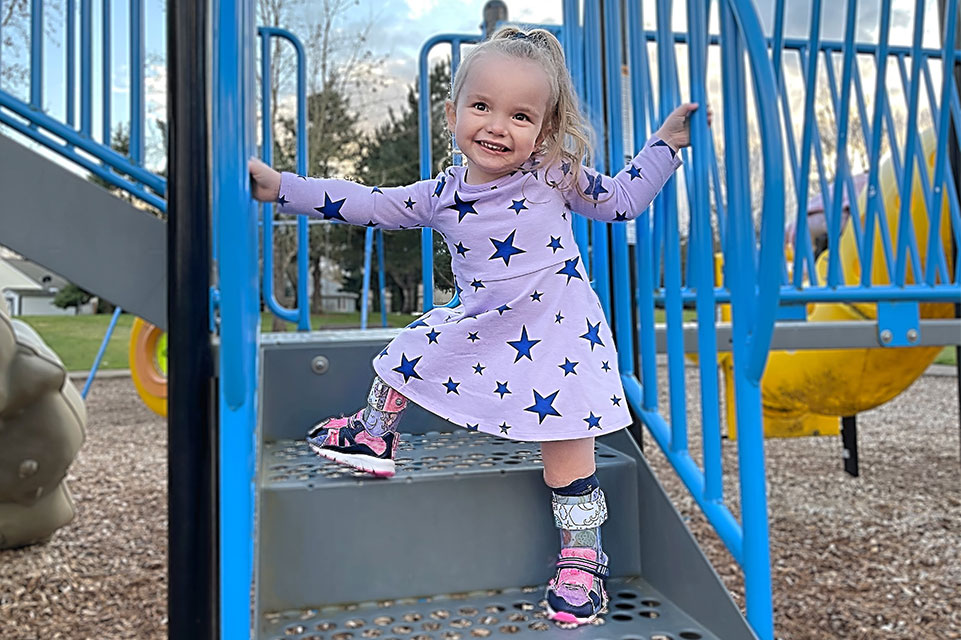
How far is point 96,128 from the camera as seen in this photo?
172cm

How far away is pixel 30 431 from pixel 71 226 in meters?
1.53

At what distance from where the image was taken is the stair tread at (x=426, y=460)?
42 centimetres

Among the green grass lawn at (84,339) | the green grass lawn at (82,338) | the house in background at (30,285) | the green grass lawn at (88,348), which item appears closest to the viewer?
the house in background at (30,285)

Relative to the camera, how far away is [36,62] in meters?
1.68

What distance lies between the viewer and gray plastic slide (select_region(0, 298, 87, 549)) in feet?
8.76

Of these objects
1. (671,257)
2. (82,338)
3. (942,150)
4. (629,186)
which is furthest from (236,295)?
(82,338)

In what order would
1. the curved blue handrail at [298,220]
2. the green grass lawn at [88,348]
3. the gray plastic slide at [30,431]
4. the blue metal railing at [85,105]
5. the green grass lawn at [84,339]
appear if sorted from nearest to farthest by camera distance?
the curved blue handrail at [298,220] → the blue metal railing at [85,105] → the gray plastic slide at [30,431] → the green grass lawn at [84,339] → the green grass lawn at [88,348]

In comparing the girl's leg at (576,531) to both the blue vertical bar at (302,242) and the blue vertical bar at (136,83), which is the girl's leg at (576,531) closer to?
the blue vertical bar at (302,242)

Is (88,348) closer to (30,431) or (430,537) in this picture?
(30,431)

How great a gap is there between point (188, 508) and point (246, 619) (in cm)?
87

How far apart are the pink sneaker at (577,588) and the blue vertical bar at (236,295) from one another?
0.28 m

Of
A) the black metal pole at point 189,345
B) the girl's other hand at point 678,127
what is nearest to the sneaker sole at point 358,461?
the girl's other hand at point 678,127

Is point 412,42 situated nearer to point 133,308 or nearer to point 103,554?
point 133,308

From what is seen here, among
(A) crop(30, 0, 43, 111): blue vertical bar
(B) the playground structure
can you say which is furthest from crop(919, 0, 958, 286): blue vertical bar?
(A) crop(30, 0, 43, 111): blue vertical bar
